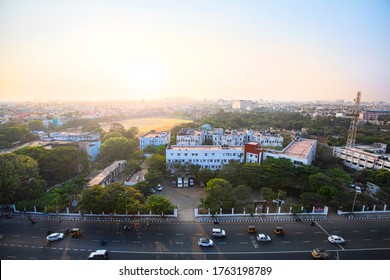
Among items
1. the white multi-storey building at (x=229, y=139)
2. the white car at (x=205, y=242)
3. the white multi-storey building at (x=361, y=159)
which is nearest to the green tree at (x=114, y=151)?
the white multi-storey building at (x=229, y=139)

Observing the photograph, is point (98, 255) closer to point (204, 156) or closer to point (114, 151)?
point (204, 156)

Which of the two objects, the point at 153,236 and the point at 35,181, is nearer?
the point at 153,236

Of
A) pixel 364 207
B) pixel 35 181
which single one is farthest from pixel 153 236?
pixel 364 207

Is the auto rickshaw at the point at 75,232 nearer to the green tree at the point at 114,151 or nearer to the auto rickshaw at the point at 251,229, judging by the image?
the auto rickshaw at the point at 251,229

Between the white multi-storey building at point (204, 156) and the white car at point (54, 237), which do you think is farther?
the white multi-storey building at point (204, 156)

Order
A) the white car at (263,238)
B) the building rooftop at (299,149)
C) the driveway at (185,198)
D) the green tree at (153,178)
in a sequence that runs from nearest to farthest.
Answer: the white car at (263,238) < the driveway at (185,198) < the green tree at (153,178) < the building rooftop at (299,149)

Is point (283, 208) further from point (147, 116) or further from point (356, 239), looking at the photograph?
point (147, 116)

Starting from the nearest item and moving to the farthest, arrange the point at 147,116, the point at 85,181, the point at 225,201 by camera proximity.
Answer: the point at 225,201 < the point at 85,181 < the point at 147,116
